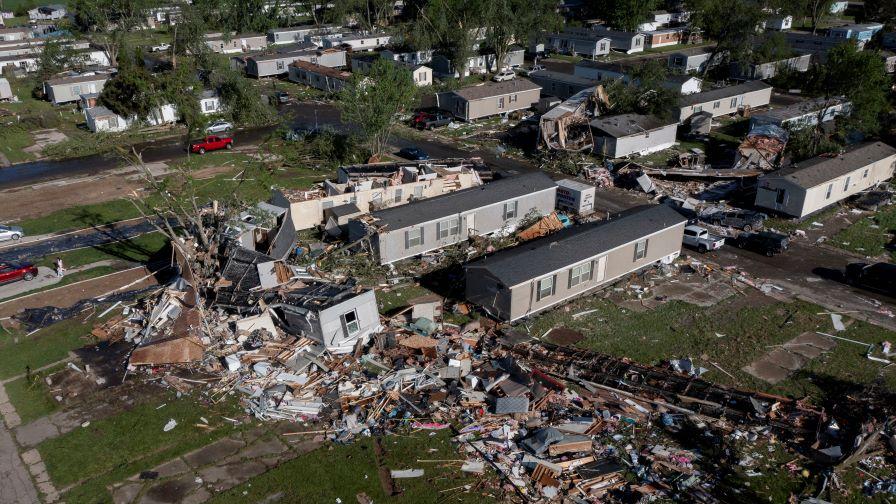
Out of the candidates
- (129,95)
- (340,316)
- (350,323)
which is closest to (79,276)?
(340,316)

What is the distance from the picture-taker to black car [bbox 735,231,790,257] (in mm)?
34875

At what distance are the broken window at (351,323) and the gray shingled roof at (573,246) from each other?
5.61 meters

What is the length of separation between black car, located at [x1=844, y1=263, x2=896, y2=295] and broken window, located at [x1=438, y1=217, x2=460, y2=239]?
19.7 metres

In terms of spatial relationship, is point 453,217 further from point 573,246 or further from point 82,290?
point 82,290

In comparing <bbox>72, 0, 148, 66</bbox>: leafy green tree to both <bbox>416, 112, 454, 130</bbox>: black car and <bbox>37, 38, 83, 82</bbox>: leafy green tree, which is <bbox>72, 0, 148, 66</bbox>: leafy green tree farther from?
<bbox>416, 112, 454, 130</bbox>: black car

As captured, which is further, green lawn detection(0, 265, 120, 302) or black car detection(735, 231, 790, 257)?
black car detection(735, 231, 790, 257)

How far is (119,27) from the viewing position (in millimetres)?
91312

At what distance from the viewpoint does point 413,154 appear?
49.1 metres

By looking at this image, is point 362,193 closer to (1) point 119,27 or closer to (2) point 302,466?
(2) point 302,466

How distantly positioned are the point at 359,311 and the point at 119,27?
277 ft

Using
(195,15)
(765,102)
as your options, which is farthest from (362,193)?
(195,15)

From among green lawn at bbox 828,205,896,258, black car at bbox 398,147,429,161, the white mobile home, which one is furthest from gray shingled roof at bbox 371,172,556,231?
green lawn at bbox 828,205,896,258

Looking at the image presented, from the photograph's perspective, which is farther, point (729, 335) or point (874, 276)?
point (874, 276)

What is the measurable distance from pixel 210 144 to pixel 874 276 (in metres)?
45.8
